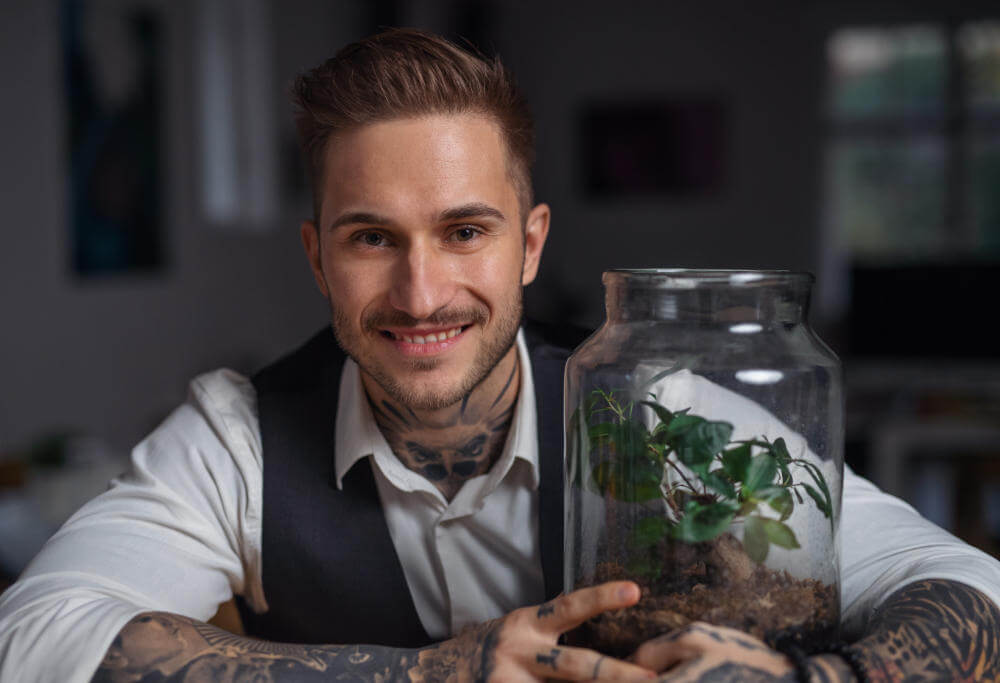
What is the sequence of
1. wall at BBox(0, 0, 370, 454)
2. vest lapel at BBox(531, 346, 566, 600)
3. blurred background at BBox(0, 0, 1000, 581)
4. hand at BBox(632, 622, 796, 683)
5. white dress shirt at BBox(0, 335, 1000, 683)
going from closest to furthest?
hand at BBox(632, 622, 796, 683)
white dress shirt at BBox(0, 335, 1000, 683)
vest lapel at BBox(531, 346, 566, 600)
wall at BBox(0, 0, 370, 454)
blurred background at BBox(0, 0, 1000, 581)

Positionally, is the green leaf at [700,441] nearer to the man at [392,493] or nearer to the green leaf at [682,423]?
the green leaf at [682,423]

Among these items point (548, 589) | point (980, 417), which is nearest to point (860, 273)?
point (980, 417)

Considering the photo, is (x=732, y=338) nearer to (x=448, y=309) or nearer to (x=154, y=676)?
(x=448, y=309)

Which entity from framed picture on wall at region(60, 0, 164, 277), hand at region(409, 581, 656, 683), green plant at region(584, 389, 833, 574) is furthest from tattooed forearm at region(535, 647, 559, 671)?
framed picture on wall at region(60, 0, 164, 277)

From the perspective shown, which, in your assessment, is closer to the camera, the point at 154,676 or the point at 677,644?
the point at 677,644

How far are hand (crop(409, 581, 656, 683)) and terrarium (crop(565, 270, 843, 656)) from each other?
3 centimetres

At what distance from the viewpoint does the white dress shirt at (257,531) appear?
3.24ft

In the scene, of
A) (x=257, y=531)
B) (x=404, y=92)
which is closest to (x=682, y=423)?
(x=404, y=92)

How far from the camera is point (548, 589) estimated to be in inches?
46.3

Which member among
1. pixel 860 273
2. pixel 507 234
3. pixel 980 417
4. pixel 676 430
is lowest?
pixel 980 417

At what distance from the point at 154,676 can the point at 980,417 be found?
13.4 feet

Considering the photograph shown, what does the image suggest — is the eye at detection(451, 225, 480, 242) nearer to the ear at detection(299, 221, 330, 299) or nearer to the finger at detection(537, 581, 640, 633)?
the ear at detection(299, 221, 330, 299)

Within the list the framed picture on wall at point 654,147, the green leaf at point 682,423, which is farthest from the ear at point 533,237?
the framed picture on wall at point 654,147

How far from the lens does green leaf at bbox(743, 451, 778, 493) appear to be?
74 centimetres
